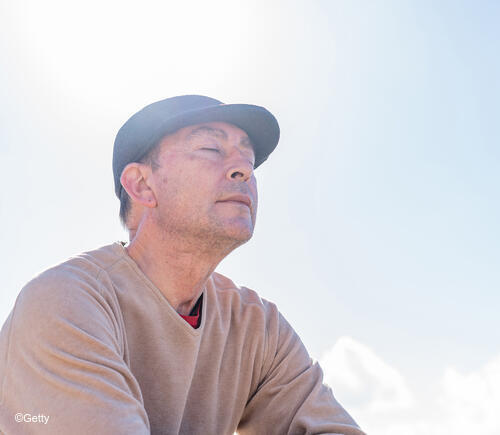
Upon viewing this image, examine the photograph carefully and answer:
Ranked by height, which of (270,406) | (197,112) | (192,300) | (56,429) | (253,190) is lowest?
(56,429)

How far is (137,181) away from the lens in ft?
12.1

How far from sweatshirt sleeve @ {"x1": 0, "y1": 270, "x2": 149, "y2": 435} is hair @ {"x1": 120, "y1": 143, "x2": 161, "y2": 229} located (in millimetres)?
1159

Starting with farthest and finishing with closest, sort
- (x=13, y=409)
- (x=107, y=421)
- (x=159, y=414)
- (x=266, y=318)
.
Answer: (x=266, y=318), (x=159, y=414), (x=13, y=409), (x=107, y=421)

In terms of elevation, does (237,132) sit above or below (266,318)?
above

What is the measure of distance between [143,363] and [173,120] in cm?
153

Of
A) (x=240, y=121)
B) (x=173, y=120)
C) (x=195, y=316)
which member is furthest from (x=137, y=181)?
(x=195, y=316)

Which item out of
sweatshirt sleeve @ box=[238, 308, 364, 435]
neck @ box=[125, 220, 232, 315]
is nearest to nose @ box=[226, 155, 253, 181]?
neck @ box=[125, 220, 232, 315]

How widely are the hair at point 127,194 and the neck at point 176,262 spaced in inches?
18.8

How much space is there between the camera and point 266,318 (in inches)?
144

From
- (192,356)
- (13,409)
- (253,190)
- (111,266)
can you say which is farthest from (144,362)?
(253,190)

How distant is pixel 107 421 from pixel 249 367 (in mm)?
1510

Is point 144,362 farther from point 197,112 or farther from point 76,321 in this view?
point 197,112

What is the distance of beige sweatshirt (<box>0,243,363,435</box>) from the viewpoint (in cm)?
220

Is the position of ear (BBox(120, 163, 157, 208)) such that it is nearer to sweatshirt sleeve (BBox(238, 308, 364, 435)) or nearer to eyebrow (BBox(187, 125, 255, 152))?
eyebrow (BBox(187, 125, 255, 152))
